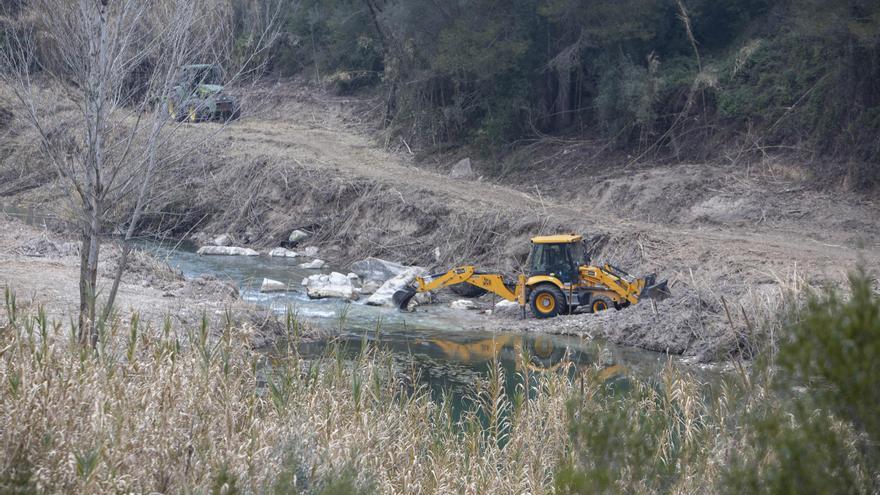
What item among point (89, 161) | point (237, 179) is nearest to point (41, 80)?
point (89, 161)

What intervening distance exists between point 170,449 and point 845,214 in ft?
57.1

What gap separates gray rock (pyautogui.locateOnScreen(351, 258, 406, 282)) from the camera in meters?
23.2

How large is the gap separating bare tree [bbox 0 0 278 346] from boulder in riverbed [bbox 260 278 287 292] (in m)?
9.87

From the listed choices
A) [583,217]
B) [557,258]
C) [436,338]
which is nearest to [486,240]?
[583,217]

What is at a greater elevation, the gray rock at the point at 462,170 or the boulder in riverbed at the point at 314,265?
the gray rock at the point at 462,170

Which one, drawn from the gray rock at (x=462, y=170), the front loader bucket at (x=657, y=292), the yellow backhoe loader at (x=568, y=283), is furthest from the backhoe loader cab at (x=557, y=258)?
the gray rock at (x=462, y=170)

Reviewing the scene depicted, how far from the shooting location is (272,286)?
20.9 meters

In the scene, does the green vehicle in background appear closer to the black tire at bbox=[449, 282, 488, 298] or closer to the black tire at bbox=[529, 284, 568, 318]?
the black tire at bbox=[529, 284, 568, 318]

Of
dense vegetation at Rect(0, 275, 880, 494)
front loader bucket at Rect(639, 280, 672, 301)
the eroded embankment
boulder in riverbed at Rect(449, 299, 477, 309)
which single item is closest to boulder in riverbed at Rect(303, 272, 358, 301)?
boulder in riverbed at Rect(449, 299, 477, 309)

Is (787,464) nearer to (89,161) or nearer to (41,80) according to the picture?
(89,161)

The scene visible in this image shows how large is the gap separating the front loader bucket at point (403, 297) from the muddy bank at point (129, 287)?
11.1 feet

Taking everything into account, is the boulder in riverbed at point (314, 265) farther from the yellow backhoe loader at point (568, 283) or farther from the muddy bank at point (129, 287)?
the yellow backhoe loader at point (568, 283)

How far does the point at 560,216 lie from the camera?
23156mm

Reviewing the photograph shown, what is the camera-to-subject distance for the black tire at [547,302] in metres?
18.4
